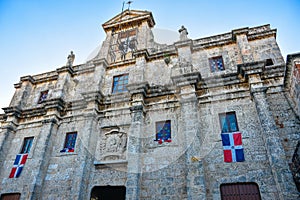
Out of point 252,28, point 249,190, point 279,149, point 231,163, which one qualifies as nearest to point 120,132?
point 231,163

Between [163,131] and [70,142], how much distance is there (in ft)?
17.0

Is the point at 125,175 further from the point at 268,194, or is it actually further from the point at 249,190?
the point at 268,194

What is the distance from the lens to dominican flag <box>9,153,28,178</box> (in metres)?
11.3

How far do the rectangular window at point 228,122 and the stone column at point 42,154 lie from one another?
8.81 meters

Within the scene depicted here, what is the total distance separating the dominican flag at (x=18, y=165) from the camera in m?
11.3

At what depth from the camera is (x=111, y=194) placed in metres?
11.9

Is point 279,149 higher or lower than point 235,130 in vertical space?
lower

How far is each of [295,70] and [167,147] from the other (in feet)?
18.6

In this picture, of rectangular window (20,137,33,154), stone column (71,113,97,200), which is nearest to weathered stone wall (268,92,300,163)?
stone column (71,113,97,200)

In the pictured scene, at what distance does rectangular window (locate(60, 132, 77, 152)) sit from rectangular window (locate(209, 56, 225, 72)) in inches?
323

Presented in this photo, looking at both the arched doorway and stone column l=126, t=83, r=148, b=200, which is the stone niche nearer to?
stone column l=126, t=83, r=148, b=200

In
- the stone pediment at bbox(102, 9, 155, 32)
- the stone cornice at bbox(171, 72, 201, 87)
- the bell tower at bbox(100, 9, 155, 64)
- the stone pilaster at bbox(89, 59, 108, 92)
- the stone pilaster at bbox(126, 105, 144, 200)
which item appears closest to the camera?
the stone pilaster at bbox(126, 105, 144, 200)

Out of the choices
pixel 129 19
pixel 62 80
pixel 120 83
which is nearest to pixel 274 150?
pixel 120 83

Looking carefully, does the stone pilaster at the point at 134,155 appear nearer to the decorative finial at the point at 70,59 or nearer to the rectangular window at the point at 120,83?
the rectangular window at the point at 120,83
